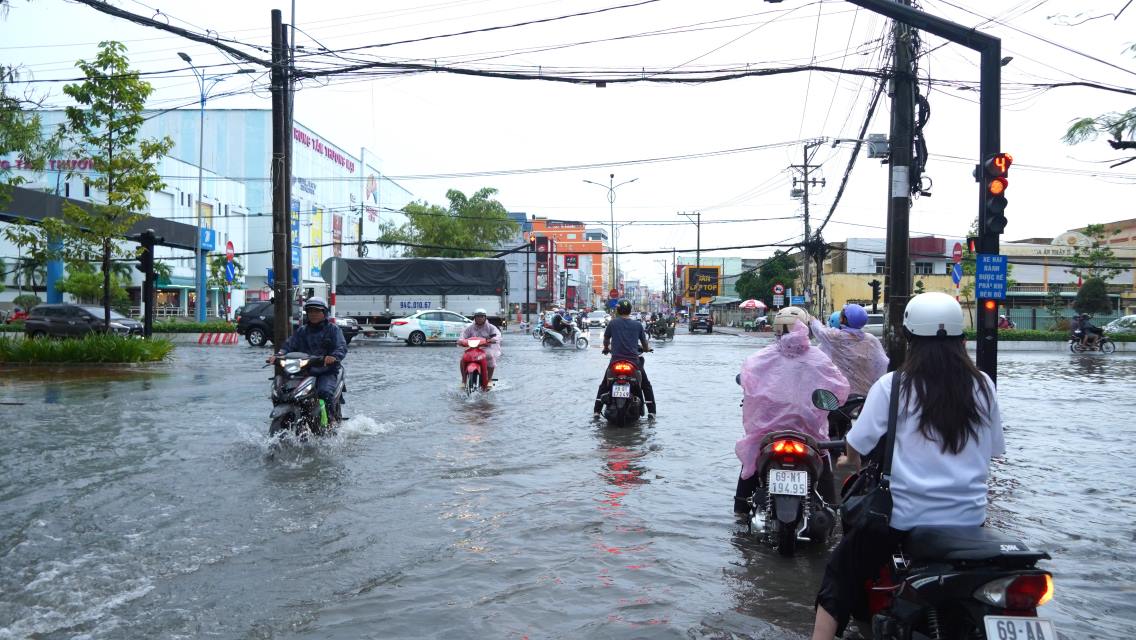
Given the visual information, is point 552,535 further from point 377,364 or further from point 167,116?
point 167,116

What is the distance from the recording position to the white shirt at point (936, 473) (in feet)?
10.4

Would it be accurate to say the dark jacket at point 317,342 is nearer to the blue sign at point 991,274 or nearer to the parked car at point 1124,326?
the blue sign at point 991,274

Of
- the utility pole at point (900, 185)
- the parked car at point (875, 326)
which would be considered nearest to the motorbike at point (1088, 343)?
the parked car at point (875, 326)

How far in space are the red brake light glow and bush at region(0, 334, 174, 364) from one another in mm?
18835

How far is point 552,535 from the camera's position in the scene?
19.8 ft

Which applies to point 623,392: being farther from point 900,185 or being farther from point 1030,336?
point 1030,336

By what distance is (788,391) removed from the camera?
19.0ft

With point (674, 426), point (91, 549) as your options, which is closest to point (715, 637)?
point (91, 549)

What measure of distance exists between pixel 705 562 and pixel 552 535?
1078 mm

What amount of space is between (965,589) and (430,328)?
31541 mm

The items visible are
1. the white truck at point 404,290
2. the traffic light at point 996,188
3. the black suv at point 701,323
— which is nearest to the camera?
the traffic light at point 996,188

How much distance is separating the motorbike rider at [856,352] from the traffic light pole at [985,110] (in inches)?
122

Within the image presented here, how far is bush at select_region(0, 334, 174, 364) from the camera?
2030 centimetres

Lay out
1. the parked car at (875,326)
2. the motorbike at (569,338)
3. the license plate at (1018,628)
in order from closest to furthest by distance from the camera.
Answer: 1. the license plate at (1018,628)
2. the motorbike at (569,338)
3. the parked car at (875,326)
